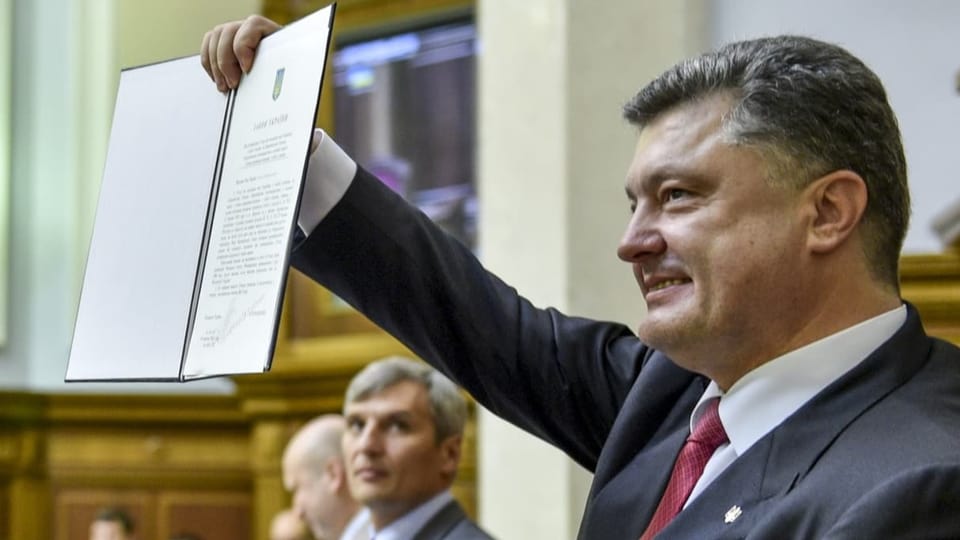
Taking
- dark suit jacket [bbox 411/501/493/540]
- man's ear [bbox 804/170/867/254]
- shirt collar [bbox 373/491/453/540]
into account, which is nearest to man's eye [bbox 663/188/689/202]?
man's ear [bbox 804/170/867/254]

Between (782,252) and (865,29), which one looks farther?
(865,29)

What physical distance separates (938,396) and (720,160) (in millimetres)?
367

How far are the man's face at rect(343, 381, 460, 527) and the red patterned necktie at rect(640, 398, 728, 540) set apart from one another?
87.5 inches

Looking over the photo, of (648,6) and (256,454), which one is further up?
(648,6)

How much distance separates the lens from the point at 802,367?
196 centimetres

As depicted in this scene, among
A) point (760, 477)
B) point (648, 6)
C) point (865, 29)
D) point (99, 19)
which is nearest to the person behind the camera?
point (760, 477)

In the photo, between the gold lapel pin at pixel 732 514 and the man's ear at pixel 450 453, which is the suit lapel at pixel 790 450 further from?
the man's ear at pixel 450 453

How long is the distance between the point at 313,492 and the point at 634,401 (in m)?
3.28

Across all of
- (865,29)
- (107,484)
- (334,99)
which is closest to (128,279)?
(865,29)

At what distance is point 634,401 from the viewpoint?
2191 mm

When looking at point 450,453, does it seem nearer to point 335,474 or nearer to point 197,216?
point 335,474

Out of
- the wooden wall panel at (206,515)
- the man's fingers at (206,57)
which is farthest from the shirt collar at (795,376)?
the wooden wall panel at (206,515)

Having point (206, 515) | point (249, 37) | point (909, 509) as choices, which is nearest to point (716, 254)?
point (909, 509)

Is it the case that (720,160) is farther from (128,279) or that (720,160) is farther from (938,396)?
(128,279)
